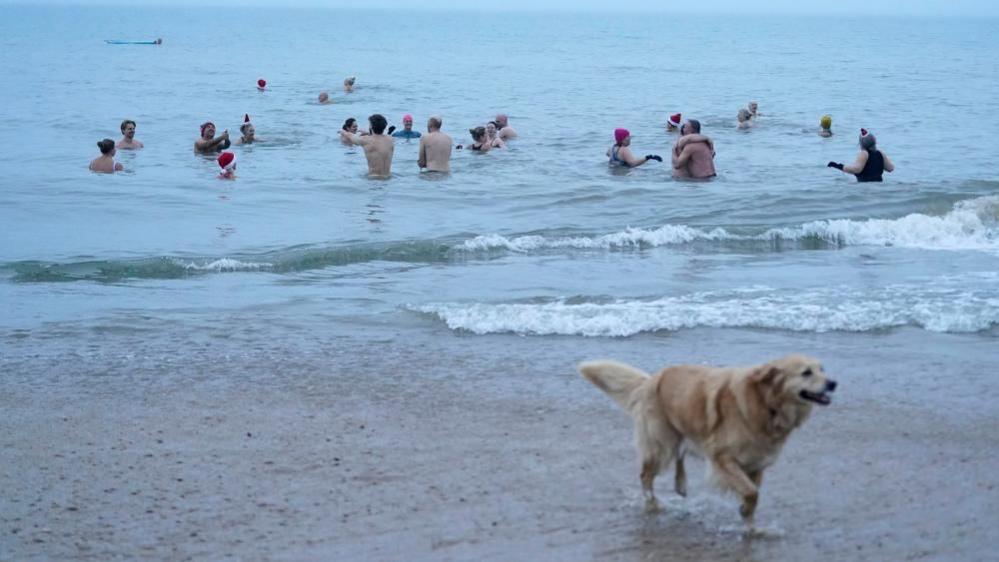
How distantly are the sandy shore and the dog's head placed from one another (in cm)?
76

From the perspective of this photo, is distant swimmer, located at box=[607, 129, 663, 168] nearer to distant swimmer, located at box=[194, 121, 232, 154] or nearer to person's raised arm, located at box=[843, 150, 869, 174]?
person's raised arm, located at box=[843, 150, 869, 174]

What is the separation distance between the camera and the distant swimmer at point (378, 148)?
790 inches

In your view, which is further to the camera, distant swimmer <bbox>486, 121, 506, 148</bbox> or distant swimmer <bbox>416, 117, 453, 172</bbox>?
distant swimmer <bbox>486, 121, 506, 148</bbox>

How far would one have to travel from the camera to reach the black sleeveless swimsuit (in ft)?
62.5

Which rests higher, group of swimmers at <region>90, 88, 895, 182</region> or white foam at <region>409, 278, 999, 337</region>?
group of swimmers at <region>90, 88, 895, 182</region>

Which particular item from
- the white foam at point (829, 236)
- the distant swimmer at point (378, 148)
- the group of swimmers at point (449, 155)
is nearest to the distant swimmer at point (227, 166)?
the group of swimmers at point (449, 155)

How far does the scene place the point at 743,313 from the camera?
33.4 feet

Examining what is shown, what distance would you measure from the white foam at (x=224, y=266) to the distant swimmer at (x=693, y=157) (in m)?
8.88

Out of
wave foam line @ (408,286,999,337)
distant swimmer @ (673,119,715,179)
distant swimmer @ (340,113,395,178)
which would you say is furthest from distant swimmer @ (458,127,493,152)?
wave foam line @ (408,286,999,337)

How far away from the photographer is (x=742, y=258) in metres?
13.8

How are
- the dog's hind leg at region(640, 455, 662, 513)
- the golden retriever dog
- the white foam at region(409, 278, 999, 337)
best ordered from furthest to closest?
1. the white foam at region(409, 278, 999, 337)
2. the dog's hind leg at region(640, 455, 662, 513)
3. the golden retriever dog

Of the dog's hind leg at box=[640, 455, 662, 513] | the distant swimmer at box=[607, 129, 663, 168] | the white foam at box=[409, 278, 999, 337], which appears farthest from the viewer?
the distant swimmer at box=[607, 129, 663, 168]

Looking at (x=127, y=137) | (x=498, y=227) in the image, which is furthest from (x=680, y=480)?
(x=127, y=137)

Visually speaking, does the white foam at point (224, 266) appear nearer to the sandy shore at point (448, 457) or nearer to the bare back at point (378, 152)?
the sandy shore at point (448, 457)
